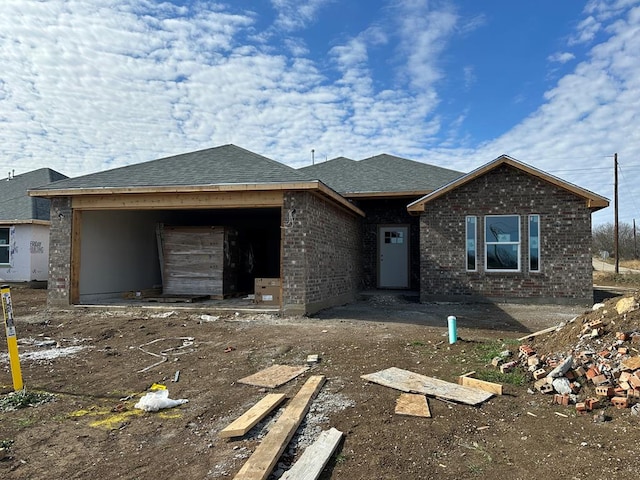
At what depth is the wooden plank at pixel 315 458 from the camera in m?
3.19

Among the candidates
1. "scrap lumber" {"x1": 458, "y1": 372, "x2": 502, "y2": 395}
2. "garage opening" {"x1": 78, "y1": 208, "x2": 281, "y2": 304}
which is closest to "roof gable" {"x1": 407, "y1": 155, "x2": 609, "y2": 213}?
"garage opening" {"x1": 78, "y1": 208, "x2": 281, "y2": 304}

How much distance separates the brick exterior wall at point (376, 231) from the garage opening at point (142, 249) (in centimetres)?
375

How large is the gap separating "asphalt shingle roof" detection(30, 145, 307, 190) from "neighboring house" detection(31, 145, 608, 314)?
5 centimetres

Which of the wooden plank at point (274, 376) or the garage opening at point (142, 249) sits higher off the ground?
the garage opening at point (142, 249)

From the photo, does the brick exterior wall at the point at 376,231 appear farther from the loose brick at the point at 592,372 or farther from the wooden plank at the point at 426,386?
the loose brick at the point at 592,372

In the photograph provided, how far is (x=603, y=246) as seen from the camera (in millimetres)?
54188

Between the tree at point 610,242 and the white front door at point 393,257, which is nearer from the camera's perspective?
the white front door at point 393,257

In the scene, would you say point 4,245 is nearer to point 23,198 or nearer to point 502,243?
point 23,198

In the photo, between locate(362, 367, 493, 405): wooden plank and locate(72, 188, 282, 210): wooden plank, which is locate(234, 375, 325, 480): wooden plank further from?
locate(72, 188, 282, 210): wooden plank

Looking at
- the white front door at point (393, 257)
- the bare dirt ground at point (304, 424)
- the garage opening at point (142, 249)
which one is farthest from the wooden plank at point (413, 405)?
the white front door at point (393, 257)

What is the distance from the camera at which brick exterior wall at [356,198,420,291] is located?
52.1 feet

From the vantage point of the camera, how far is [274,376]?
5.73 metres

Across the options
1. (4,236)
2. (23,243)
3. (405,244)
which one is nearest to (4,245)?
(4,236)

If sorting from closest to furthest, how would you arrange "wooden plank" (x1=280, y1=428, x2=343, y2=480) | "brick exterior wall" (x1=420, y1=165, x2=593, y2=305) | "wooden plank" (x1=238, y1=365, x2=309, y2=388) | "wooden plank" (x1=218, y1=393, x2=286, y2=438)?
"wooden plank" (x1=280, y1=428, x2=343, y2=480)
"wooden plank" (x1=218, y1=393, x2=286, y2=438)
"wooden plank" (x1=238, y1=365, x2=309, y2=388)
"brick exterior wall" (x1=420, y1=165, x2=593, y2=305)
